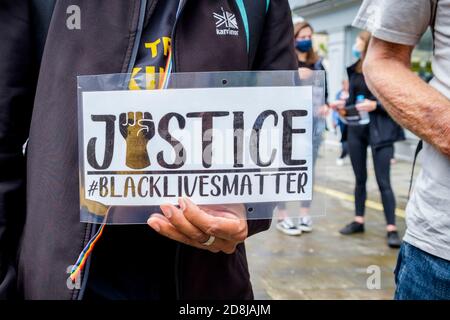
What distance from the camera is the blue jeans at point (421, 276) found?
1310mm

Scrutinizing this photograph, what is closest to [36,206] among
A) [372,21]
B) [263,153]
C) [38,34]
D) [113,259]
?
[113,259]

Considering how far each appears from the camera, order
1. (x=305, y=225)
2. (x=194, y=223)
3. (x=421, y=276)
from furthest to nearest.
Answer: (x=305, y=225), (x=421, y=276), (x=194, y=223)

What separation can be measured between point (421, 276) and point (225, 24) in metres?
0.82

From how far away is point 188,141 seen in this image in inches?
42.5

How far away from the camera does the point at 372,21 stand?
150 centimetres

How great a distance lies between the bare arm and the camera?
1290 millimetres

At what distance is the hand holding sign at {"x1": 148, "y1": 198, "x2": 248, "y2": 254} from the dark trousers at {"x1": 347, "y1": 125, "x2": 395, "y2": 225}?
403 cm

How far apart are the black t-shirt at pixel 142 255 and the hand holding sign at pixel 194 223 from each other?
5.9 inches

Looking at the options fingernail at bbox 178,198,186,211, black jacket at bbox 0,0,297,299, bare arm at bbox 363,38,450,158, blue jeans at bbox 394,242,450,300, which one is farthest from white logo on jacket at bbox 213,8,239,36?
blue jeans at bbox 394,242,450,300

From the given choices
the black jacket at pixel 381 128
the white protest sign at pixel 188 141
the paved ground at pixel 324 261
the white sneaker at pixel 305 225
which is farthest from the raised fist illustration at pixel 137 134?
the white sneaker at pixel 305 225

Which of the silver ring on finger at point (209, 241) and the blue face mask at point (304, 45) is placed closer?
the silver ring on finger at point (209, 241)

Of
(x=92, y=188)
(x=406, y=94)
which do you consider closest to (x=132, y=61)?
(x=92, y=188)

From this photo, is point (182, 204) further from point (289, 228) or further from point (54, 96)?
point (289, 228)

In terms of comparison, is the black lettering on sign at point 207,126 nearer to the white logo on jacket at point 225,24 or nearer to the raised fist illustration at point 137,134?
the raised fist illustration at point 137,134
